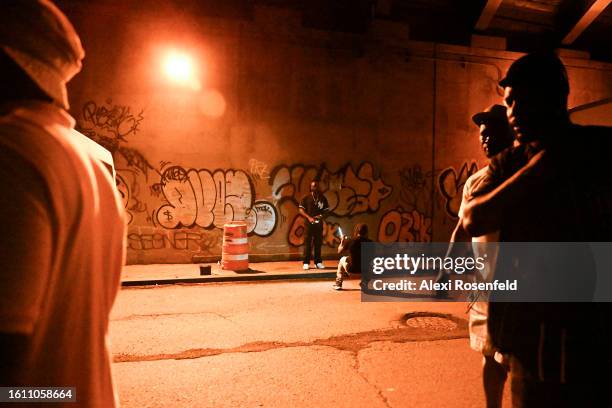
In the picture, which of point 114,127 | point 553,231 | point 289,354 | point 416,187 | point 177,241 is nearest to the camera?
point 553,231

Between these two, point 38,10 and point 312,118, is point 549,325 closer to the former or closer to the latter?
point 38,10

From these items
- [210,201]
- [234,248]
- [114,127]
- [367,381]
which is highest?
[114,127]

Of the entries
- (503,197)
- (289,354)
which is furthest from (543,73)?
(289,354)

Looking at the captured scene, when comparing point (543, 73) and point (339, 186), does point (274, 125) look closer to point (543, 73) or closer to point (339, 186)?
point (339, 186)

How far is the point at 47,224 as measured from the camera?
3.58 feet

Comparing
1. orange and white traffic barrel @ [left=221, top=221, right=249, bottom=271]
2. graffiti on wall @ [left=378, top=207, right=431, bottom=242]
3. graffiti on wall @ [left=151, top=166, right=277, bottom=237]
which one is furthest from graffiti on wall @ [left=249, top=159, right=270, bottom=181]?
graffiti on wall @ [left=378, top=207, right=431, bottom=242]

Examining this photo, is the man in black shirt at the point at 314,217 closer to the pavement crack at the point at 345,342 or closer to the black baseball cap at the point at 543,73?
the pavement crack at the point at 345,342

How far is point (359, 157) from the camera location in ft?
41.5

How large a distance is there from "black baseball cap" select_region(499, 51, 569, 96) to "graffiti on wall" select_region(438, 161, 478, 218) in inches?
476

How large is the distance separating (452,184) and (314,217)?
17.7 ft

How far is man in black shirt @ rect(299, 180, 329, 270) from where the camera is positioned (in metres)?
10.7

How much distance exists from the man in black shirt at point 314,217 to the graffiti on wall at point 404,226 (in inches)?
114

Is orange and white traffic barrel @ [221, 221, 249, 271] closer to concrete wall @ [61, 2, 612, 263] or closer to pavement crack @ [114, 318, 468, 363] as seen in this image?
concrete wall @ [61, 2, 612, 263]

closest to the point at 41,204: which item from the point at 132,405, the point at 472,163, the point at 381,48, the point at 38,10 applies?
the point at 38,10
